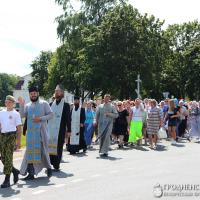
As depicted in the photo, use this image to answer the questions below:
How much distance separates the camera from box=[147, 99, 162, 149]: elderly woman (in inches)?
808

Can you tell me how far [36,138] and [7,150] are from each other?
3.37ft

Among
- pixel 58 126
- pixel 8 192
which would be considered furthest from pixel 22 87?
pixel 8 192

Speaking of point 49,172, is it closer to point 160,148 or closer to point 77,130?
point 77,130

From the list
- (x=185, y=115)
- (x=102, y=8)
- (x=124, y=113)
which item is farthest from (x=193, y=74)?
(x=124, y=113)

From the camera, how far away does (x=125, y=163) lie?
579 inches

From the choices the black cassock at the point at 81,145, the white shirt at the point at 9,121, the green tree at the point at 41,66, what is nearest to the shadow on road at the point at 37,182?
the white shirt at the point at 9,121

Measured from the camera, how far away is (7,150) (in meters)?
11.2

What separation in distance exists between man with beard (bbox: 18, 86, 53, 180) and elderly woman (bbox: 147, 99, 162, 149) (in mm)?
8744

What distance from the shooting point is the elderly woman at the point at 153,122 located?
2052 centimetres

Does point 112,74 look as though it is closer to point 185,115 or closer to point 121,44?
point 121,44

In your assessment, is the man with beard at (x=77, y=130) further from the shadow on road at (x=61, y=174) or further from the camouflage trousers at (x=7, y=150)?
the camouflage trousers at (x=7, y=150)

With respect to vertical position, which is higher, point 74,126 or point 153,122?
point 153,122

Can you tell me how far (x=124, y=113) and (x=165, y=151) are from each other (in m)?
3.23

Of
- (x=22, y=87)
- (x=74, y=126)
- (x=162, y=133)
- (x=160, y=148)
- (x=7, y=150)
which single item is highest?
(x=22, y=87)
